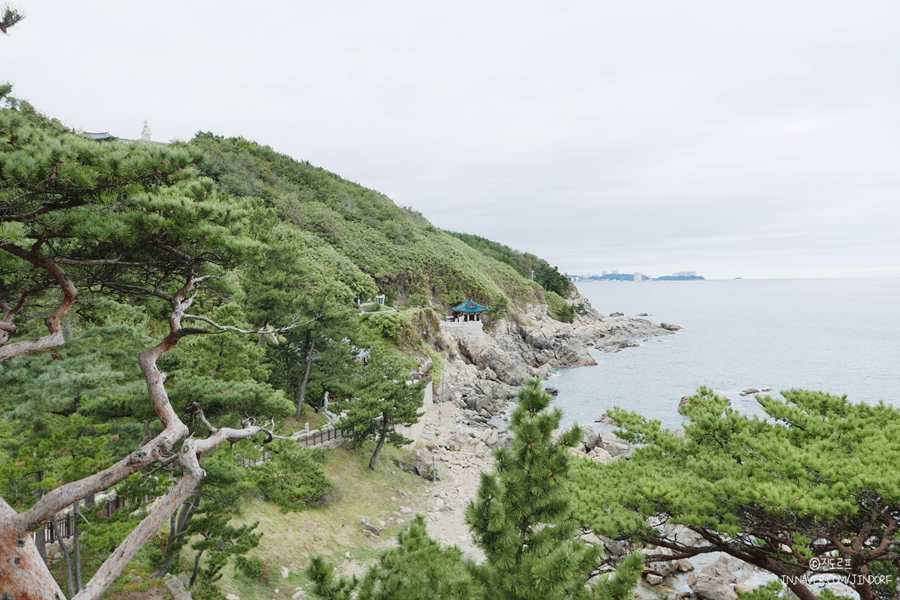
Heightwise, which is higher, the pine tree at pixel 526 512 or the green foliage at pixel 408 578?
the pine tree at pixel 526 512

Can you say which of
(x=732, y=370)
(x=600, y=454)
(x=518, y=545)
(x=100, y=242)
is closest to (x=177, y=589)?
(x=100, y=242)

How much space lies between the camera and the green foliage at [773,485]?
5812mm

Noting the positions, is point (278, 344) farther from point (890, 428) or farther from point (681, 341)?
point (681, 341)

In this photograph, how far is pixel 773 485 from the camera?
19.8 ft

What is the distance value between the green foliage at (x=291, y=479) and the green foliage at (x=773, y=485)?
7.30 meters

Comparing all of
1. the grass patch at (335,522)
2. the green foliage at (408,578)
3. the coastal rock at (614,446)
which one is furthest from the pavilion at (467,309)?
the green foliage at (408,578)

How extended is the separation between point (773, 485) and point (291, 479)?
12.4 m

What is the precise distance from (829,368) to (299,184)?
64417 mm

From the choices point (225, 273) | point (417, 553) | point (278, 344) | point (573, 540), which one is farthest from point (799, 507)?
point (278, 344)

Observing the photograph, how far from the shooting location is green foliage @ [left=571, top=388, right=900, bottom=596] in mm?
5812

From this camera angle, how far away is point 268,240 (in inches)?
818

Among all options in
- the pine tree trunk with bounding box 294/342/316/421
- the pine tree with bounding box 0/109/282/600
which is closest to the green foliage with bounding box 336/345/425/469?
the pine tree trunk with bounding box 294/342/316/421

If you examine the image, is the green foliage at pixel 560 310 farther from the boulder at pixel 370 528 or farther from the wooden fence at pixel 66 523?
the wooden fence at pixel 66 523

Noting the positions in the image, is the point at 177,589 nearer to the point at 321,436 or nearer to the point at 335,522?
the point at 335,522
